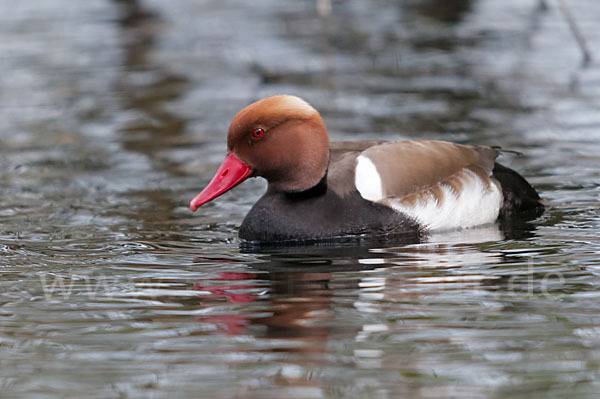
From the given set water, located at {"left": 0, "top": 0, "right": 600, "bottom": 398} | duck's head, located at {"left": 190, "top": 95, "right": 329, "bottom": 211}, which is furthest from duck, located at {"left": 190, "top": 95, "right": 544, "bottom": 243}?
water, located at {"left": 0, "top": 0, "right": 600, "bottom": 398}

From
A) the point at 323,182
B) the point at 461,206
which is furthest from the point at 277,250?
the point at 461,206

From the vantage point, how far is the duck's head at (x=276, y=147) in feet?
21.6

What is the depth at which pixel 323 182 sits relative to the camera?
6.74 m

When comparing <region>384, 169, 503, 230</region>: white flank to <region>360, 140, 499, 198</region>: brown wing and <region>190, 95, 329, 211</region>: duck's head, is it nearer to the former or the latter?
<region>360, 140, 499, 198</region>: brown wing

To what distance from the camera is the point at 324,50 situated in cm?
1449

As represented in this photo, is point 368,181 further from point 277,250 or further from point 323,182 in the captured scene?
point 277,250

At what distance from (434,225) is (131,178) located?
Answer: 114 inches

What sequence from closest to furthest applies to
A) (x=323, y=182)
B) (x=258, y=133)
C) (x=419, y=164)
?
(x=258, y=133), (x=323, y=182), (x=419, y=164)

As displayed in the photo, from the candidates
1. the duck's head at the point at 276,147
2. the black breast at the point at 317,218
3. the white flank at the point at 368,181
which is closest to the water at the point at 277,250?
the black breast at the point at 317,218

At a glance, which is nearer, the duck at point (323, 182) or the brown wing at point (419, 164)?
the duck at point (323, 182)

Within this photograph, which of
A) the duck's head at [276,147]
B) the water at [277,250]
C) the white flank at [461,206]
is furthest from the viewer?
the white flank at [461,206]

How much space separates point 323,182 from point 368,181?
0.29 m

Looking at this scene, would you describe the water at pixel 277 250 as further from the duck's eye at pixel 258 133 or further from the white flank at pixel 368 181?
the duck's eye at pixel 258 133

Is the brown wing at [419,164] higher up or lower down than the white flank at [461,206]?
higher up
